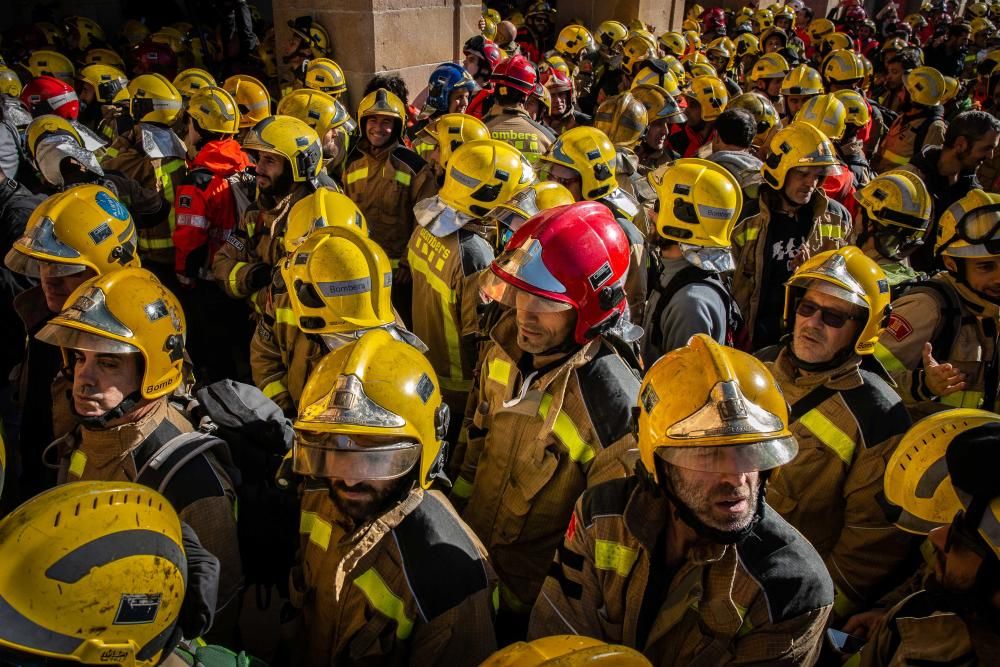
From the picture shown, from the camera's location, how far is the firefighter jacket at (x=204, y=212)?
5.39 meters

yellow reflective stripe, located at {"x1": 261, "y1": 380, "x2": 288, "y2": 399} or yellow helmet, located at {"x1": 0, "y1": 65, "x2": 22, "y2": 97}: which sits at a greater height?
yellow helmet, located at {"x1": 0, "y1": 65, "x2": 22, "y2": 97}

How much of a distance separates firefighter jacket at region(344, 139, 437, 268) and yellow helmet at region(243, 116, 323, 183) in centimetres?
114

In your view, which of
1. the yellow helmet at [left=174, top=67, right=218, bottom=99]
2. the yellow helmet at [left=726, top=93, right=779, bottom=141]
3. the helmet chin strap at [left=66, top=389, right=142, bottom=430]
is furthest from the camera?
the yellow helmet at [left=726, top=93, right=779, bottom=141]

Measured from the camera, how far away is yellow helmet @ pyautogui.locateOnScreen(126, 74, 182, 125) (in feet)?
20.8

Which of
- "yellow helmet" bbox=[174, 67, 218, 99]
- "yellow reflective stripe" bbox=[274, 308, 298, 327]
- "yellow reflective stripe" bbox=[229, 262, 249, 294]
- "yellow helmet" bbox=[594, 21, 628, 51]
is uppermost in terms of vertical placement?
"yellow helmet" bbox=[594, 21, 628, 51]

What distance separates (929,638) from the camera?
2031 mm

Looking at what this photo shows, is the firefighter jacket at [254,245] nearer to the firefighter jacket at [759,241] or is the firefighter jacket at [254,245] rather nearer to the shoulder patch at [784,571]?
the firefighter jacket at [759,241]

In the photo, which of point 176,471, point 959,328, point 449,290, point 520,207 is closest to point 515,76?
point 520,207

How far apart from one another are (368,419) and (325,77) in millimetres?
7696

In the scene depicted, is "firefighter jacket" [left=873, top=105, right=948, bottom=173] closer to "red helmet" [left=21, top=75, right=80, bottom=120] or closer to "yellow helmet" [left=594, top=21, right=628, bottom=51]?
"yellow helmet" [left=594, top=21, right=628, bottom=51]

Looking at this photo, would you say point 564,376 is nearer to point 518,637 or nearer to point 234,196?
point 518,637

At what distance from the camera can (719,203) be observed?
14.3 ft

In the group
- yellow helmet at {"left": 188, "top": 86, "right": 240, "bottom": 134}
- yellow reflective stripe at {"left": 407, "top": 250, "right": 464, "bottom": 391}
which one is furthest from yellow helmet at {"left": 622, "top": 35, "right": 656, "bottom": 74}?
yellow reflective stripe at {"left": 407, "top": 250, "right": 464, "bottom": 391}

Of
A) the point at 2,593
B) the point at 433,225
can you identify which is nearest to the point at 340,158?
the point at 433,225
